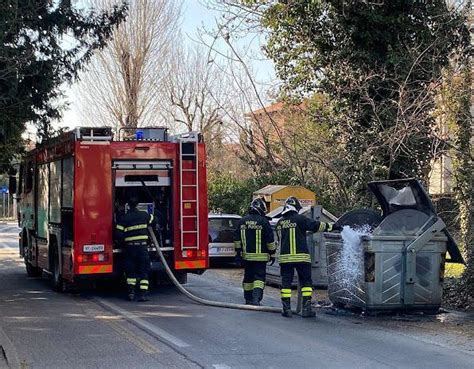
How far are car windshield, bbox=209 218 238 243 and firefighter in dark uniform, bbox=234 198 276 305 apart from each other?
19.8 ft

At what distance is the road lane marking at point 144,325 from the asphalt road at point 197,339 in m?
Result: 0.01

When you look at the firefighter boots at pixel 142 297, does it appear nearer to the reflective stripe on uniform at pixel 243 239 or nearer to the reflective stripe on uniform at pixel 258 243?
the reflective stripe on uniform at pixel 243 239

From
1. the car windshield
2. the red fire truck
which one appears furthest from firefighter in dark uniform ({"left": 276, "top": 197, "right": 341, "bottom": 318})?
the car windshield

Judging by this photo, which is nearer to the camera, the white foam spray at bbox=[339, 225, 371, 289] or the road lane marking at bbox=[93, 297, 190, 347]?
the road lane marking at bbox=[93, 297, 190, 347]

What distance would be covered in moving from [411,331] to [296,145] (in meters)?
9.13

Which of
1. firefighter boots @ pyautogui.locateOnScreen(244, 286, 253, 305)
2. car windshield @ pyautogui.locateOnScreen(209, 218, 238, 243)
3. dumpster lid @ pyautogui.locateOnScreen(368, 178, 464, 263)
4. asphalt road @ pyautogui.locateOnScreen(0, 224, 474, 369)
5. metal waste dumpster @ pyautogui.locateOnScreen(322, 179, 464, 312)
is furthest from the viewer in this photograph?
car windshield @ pyautogui.locateOnScreen(209, 218, 238, 243)

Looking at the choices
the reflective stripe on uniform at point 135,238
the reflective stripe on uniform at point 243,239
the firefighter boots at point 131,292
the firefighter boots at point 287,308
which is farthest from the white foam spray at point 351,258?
the firefighter boots at point 131,292

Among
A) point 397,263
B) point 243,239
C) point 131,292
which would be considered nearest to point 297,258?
point 243,239

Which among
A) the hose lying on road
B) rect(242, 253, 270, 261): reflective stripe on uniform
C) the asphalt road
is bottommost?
the asphalt road

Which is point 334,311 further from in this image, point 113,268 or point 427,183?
point 427,183

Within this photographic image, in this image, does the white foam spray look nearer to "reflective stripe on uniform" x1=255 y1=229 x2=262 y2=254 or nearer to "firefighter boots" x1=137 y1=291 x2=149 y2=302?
"reflective stripe on uniform" x1=255 y1=229 x2=262 y2=254

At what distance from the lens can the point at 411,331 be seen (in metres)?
8.71

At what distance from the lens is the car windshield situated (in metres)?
16.8

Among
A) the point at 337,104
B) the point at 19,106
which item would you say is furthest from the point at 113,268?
the point at 337,104
